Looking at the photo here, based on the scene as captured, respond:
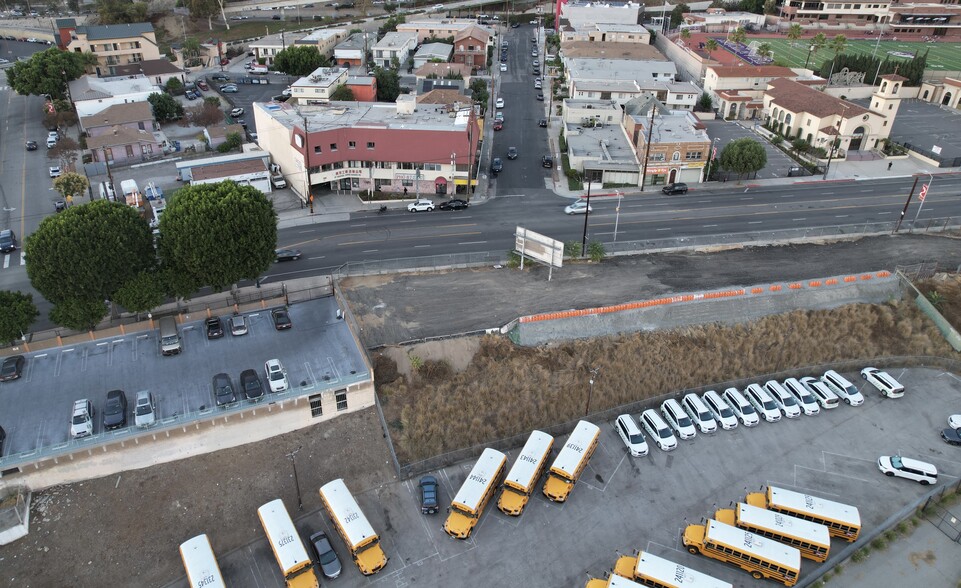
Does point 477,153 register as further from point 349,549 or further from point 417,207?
point 349,549

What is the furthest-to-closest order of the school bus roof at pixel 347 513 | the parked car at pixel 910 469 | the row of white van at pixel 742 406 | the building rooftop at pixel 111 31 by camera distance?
the building rooftop at pixel 111 31
the row of white van at pixel 742 406
the parked car at pixel 910 469
the school bus roof at pixel 347 513

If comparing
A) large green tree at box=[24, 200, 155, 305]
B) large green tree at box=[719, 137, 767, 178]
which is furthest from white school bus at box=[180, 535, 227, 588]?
large green tree at box=[719, 137, 767, 178]

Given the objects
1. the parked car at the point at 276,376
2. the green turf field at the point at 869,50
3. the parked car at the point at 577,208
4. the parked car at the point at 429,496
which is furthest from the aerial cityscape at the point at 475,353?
the green turf field at the point at 869,50

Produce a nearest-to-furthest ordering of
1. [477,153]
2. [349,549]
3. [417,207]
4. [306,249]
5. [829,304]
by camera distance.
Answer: [349,549] → [829,304] → [306,249] → [417,207] → [477,153]

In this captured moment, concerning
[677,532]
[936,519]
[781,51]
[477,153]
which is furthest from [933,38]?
[677,532]

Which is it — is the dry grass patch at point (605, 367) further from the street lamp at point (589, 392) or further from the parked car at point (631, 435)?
the parked car at point (631, 435)

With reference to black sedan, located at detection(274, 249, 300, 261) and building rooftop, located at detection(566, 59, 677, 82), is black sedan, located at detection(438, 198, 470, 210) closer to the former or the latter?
black sedan, located at detection(274, 249, 300, 261)
